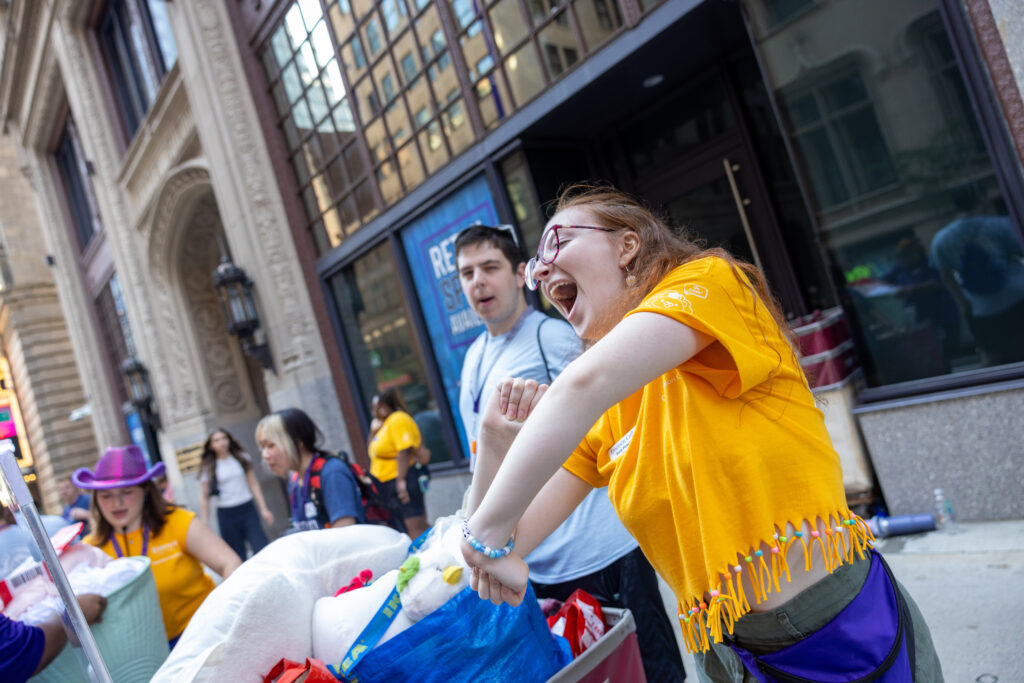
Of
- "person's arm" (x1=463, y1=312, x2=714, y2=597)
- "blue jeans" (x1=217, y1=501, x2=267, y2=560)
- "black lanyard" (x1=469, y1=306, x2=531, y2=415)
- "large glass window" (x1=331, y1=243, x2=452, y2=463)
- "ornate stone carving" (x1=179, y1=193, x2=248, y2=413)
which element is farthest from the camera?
"ornate stone carving" (x1=179, y1=193, x2=248, y2=413)

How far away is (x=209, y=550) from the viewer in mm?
3162

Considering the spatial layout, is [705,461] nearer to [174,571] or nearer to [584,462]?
[584,462]

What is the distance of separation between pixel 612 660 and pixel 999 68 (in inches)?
134

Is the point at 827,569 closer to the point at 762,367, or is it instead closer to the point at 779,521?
the point at 779,521

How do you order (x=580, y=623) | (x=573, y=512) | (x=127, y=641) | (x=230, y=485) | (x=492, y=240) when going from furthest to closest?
(x=230, y=485)
(x=492, y=240)
(x=127, y=641)
(x=573, y=512)
(x=580, y=623)

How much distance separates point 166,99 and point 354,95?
462cm

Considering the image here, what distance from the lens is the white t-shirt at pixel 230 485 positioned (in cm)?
721

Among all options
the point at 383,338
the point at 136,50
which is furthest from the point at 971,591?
the point at 136,50

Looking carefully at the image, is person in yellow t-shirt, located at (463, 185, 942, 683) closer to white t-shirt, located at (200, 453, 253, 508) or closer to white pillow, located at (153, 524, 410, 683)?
white pillow, located at (153, 524, 410, 683)

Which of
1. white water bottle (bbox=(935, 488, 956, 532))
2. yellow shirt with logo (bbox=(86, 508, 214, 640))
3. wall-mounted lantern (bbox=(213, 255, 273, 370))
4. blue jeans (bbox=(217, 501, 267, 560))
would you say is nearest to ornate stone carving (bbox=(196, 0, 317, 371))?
wall-mounted lantern (bbox=(213, 255, 273, 370))

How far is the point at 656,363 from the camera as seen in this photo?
108 cm

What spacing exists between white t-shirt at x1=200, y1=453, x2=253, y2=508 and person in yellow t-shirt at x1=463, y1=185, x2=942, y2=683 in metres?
6.62

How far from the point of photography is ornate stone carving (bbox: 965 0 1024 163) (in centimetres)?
332

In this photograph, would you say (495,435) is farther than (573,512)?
No
